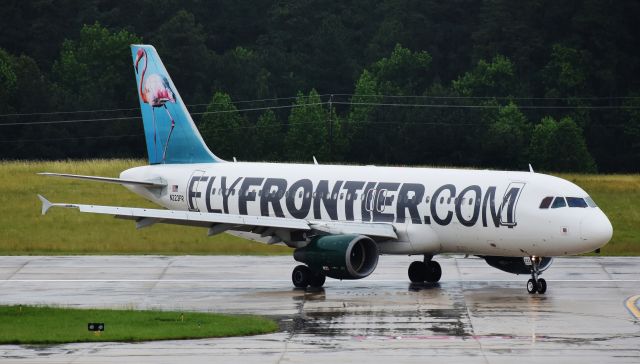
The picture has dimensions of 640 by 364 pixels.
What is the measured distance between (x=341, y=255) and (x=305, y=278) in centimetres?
241

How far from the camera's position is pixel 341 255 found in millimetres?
37312

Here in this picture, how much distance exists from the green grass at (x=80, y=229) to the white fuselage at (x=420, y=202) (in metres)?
8.13

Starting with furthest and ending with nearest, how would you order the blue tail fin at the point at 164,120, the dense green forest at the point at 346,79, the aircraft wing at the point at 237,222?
the dense green forest at the point at 346,79
the blue tail fin at the point at 164,120
the aircraft wing at the point at 237,222

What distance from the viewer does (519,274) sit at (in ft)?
135

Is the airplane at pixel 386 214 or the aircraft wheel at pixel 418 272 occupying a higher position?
the airplane at pixel 386 214

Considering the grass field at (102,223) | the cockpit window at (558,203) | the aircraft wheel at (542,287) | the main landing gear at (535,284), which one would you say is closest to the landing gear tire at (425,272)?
the main landing gear at (535,284)

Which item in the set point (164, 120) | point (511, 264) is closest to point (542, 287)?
point (511, 264)

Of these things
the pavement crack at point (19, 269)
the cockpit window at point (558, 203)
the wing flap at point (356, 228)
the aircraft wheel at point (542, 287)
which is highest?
the cockpit window at point (558, 203)

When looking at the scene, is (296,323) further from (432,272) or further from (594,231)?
(432,272)

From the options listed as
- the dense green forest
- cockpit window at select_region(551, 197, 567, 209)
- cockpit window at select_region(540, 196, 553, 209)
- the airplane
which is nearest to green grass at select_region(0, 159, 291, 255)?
the airplane

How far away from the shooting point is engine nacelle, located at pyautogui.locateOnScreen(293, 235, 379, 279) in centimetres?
3738

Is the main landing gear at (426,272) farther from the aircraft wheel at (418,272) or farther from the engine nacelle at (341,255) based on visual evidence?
the engine nacelle at (341,255)

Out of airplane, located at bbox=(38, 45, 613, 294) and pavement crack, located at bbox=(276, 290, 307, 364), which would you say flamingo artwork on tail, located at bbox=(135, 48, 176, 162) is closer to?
airplane, located at bbox=(38, 45, 613, 294)

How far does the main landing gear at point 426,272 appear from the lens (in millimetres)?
40750
